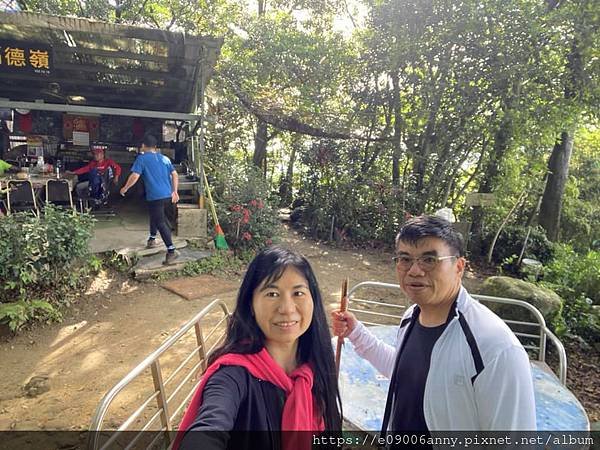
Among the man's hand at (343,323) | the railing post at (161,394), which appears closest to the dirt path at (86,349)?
the railing post at (161,394)

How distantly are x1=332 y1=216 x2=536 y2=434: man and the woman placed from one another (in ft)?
1.00

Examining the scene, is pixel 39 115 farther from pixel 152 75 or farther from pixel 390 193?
pixel 390 193

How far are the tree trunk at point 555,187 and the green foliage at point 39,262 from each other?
8945mm

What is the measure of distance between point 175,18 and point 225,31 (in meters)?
1.67

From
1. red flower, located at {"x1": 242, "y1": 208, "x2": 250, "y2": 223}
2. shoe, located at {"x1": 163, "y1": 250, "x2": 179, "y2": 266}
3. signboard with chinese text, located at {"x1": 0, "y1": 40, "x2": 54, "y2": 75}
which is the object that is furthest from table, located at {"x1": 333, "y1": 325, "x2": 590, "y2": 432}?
signboard with chinese text, located at {"x1": 0, "y1": 40, "x2": 54, "y2": 75}

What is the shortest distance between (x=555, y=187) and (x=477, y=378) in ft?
29.5

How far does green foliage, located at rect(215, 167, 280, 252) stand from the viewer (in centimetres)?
679

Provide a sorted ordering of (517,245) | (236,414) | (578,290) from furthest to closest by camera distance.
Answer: (517,245)
(578,290)
(236,414)

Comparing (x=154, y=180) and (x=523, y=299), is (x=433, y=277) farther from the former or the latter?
(x=154, y=180)

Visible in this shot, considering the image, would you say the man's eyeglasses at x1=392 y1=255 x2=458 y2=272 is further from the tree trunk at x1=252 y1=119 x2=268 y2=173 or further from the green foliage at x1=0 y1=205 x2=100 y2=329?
the tree trunk at x1=252 y1=119 x2=268 y2=173

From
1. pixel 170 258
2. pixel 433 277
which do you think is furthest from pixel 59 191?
pixel 433 277

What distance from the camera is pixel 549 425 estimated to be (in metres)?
2.18

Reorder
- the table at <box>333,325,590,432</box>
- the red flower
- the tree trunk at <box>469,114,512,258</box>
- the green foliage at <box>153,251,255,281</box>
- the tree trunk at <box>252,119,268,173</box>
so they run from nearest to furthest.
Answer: the table at <box>333,325,590,432</box> → the green foliage at <box>153,251,255,281</box> → the red flower → the tree trunk at <box>469,114,512,258</box> → the tree trunk at <box>252,119,268,173</box>

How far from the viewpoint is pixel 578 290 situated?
5.50 meters
